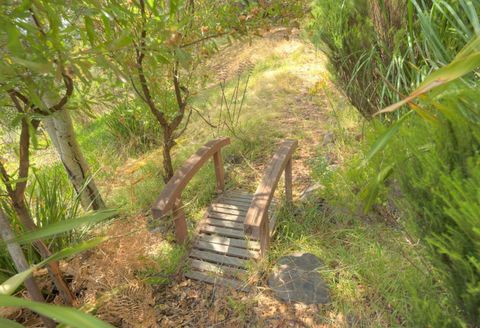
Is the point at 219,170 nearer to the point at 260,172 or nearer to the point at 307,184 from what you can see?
the point at 260,172

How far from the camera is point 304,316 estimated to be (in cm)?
233

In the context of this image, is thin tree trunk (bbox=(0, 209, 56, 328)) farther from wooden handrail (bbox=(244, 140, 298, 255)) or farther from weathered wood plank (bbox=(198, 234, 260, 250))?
weathered wood plank (bbox=(198, 234, 260, 250))

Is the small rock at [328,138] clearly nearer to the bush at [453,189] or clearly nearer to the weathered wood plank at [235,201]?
the weathered wood plank at [235,201]

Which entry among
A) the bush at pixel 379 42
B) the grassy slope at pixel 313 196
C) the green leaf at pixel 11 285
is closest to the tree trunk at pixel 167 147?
the grassy slope at pixel 313 196

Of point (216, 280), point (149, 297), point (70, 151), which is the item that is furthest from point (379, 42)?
point (70, 151)

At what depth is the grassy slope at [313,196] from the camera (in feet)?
7.49

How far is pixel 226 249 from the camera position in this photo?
9.84ft

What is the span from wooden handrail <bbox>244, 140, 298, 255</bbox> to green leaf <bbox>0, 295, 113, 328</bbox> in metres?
1.40

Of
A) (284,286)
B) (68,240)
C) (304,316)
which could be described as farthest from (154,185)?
(304,316)

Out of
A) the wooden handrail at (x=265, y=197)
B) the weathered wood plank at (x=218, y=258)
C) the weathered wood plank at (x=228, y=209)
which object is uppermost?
the wooden handrail at (x=265, y=197)

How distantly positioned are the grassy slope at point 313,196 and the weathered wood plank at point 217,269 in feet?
0.61

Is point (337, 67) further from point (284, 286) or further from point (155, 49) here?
point (155, 49)

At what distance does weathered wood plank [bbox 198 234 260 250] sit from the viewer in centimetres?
297

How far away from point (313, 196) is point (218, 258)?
4.03 ft
